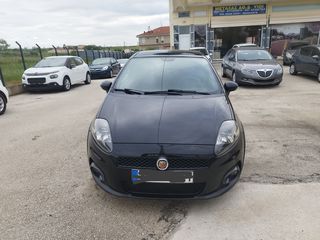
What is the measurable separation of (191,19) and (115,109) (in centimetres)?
2559

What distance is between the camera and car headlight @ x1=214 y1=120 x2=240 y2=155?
3139mm

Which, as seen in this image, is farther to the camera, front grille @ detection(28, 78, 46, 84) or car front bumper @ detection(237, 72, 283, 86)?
front grille @ detection(28, 78, 46, 84)

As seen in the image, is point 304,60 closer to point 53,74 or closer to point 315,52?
point 315,52

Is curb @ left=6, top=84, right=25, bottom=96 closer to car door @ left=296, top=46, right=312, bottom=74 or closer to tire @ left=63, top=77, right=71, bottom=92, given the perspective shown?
tire @ left=63, top=77, right=71, bottom=92

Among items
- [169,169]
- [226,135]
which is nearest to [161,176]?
[169,169]

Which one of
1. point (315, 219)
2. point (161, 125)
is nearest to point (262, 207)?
point (315, 219)

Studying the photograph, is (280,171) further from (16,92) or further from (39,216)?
(16,92)

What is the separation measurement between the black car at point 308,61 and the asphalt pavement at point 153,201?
7.80m

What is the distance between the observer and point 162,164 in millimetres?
2986

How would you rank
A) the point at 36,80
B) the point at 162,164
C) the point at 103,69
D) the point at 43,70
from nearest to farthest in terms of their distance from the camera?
the point at 162,164
the point at 36,80
the point at 43,70
the point at 103,69

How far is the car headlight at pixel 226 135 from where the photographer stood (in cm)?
314

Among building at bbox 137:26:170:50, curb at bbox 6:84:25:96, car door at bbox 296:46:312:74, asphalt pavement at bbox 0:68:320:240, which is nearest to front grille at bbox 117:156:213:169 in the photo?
asphalt pavement at bbox 0:68:320:240

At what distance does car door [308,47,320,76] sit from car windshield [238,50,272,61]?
194 cm

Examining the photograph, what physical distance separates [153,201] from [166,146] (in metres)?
0.80
